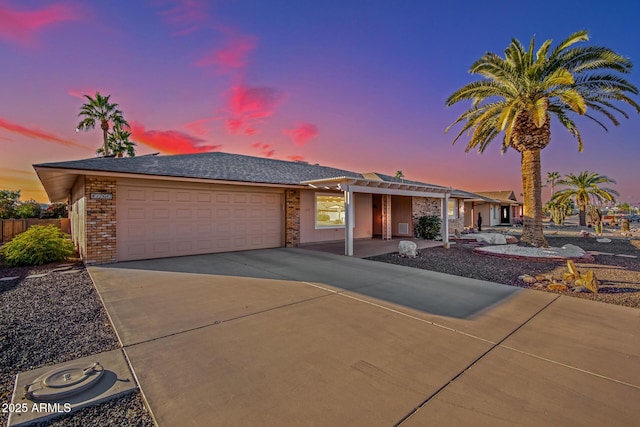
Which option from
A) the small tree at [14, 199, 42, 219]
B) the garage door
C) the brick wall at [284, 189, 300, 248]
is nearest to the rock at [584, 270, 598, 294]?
the brick wall at [284, 189, 300, 248]

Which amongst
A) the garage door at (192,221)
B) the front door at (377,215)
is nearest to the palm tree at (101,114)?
the garage door at (192,221)

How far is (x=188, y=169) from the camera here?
33.1 ft

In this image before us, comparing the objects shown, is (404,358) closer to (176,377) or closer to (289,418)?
(289,418)

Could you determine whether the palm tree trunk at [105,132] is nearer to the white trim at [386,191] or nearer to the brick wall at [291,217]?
the brick wall at [291,217]

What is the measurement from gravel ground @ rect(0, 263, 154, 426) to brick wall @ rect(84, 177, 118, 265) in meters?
1.78

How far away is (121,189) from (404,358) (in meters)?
9.33

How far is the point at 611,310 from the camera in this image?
4945mm

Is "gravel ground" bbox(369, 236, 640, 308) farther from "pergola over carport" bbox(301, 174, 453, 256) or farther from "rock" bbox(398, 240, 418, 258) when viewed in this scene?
"pergola over carport" bbox(301, 174, 453, 256)

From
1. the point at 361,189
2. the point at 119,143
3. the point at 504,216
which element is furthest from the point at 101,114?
the point at 504,216

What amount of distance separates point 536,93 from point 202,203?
12.8 m

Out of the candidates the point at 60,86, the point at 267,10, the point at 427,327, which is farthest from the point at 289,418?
the point at 60,86

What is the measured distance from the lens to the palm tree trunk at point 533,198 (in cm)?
1155

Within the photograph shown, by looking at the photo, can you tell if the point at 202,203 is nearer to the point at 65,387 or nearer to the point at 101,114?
the point at 65,387

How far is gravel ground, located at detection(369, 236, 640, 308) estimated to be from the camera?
5.97 metres
